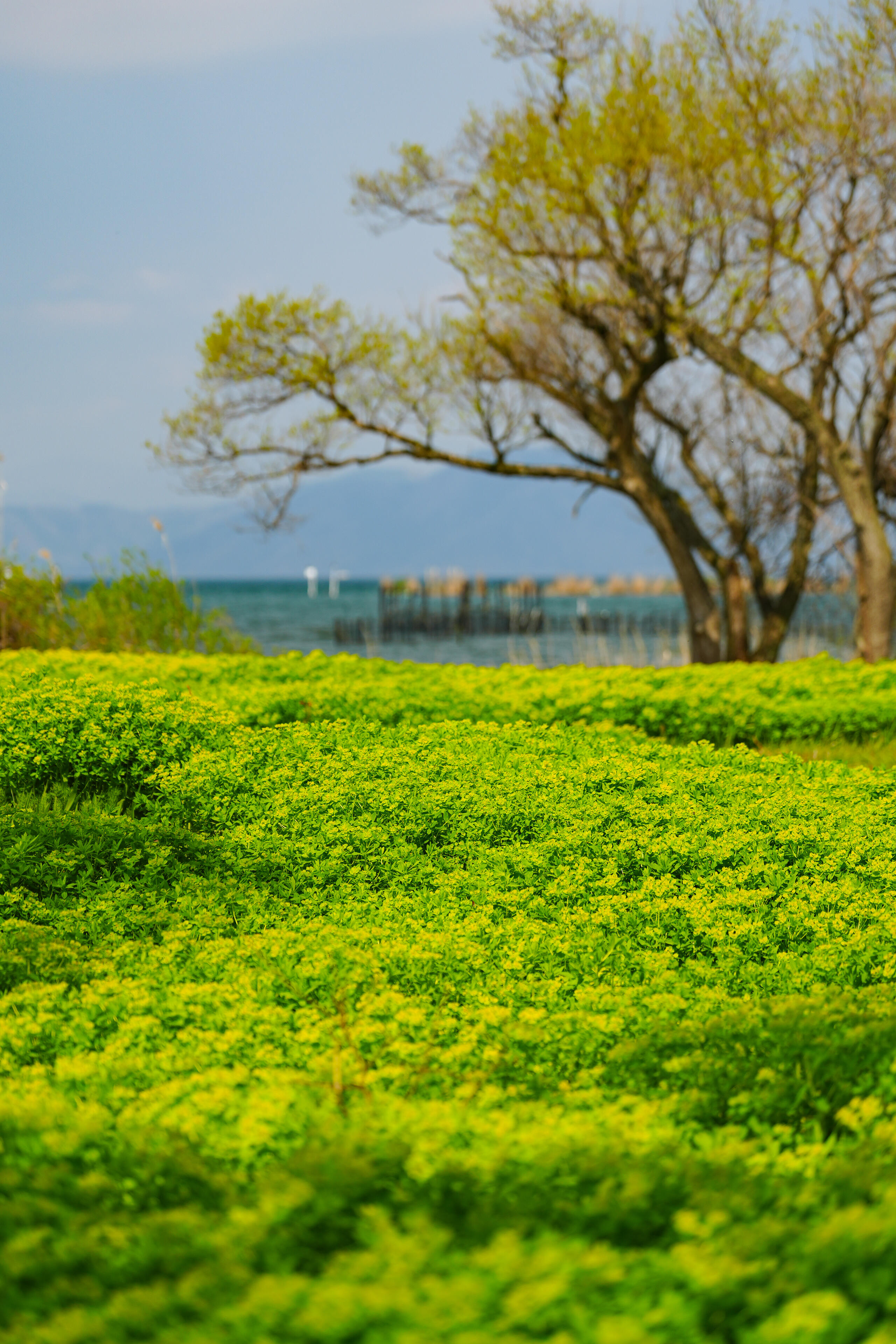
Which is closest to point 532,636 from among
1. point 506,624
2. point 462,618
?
point 506,624

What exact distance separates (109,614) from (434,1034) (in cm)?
1045

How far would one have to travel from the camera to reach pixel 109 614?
12.8m

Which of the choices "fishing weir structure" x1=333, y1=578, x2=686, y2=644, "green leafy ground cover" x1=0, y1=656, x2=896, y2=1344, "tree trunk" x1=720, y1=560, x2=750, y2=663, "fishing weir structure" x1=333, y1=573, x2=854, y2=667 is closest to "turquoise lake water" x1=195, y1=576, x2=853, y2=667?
"fishing weir structure" x1=333, y1=573, x2=854, y2=667

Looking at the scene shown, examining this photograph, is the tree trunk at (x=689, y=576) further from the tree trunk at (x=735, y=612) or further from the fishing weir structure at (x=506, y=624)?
the fishing weir structure at (x=506, y=624)

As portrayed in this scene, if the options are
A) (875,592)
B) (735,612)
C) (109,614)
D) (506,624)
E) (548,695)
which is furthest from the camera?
(506,624)

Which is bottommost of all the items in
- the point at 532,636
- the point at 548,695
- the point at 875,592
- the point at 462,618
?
the point at 548,695

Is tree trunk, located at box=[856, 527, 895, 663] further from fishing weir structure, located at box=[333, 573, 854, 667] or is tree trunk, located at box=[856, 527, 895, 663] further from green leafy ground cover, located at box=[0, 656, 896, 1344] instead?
fishing weir structure, located at box=[333, 573, 854, 667]

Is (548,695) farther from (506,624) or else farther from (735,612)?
(506,624)

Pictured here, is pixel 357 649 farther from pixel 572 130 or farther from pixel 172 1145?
pixel 172 1145

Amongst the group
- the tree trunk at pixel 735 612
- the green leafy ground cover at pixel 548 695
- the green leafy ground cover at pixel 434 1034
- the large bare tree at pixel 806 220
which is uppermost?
the large bare tree at pixel 806 220

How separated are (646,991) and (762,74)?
1287cm

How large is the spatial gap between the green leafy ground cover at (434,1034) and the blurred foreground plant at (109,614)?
19.8 feet

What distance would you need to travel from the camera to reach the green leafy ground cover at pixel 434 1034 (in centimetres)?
177

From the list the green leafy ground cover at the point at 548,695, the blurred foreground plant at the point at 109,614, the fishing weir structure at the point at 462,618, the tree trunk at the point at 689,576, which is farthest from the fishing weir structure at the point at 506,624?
the green leafy ground cover at the point at 548,695
